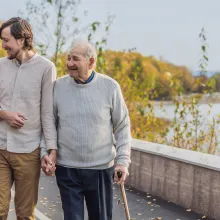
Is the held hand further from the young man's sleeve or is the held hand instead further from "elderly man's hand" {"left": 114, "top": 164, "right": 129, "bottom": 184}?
"elderly man's hand" {"left": 114, "top": 164, "right": 129, "bottom": 184}

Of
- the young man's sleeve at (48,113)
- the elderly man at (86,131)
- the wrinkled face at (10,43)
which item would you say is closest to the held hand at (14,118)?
the young man's sleeve at (48,113)

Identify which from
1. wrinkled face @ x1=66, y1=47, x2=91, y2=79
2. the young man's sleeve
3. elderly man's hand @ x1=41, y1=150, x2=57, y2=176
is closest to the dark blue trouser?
elderly man's hand @ x1=41, y1=150, x2=57, y2=176

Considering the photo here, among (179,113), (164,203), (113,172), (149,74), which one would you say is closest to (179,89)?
(179,113)

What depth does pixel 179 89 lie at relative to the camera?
1017 cm

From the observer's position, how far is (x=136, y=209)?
6.48m

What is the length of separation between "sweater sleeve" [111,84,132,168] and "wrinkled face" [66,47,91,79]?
0.29 metres

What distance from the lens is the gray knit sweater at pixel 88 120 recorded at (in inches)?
150

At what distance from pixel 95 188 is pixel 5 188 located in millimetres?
650

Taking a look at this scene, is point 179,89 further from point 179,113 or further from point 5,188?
point 5,188

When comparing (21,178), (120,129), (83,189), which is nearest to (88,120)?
(120,129)

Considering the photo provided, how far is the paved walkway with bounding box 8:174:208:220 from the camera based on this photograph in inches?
240

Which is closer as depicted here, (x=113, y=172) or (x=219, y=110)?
(x=113, y=172)

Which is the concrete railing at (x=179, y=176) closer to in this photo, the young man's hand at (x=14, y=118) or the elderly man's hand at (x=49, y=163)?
the elderly man's hand at (x=49, y=163)

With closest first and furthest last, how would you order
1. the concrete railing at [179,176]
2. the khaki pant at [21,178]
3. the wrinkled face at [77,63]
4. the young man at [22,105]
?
the wrinkled face at [77,63]
the young man at [22,105]
the khaki pant at [21,178]
the concrete railing at [179,176]
